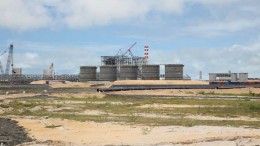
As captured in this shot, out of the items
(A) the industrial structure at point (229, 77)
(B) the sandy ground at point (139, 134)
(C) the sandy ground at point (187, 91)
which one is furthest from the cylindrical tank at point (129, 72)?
(B) the sandy ground at point (139, 134)

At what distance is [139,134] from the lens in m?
34.7

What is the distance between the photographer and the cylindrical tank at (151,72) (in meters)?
161

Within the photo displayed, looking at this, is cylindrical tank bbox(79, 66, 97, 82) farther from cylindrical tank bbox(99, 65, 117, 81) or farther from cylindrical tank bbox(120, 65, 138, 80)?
cylindrical tank bbox(120, 65, 138, 80)

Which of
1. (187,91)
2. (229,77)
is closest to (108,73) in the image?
(229,77)

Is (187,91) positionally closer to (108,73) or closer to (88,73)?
(108,73)

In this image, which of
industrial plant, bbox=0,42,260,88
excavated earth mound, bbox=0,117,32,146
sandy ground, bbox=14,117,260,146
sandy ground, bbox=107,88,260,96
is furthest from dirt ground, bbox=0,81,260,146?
industrial plant, bbox=0,42,260,88

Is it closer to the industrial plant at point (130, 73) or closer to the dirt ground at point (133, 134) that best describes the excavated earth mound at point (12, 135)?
the dirt ground at point (133, 134)

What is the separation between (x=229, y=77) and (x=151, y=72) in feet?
120

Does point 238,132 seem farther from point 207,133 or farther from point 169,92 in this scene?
point 169,92

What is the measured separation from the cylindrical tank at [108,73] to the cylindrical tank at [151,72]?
1550 centimetres

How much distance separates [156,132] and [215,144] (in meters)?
7.64

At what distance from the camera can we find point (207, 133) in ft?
113

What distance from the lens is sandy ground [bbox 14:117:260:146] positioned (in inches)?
1195

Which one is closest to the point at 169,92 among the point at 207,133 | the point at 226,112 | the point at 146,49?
the point at 226,112
